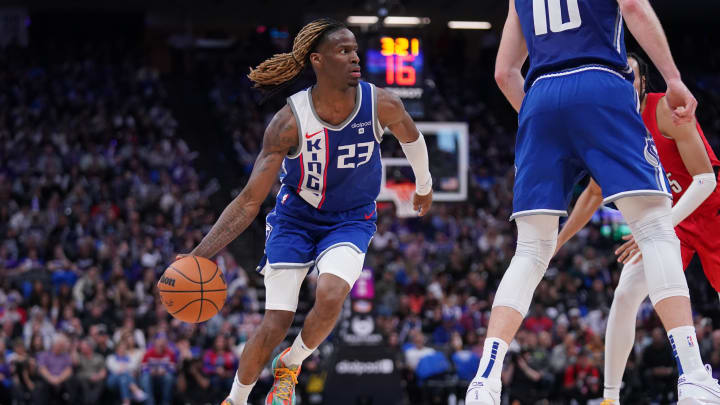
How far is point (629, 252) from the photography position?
4.68m

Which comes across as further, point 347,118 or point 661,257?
point 347,118

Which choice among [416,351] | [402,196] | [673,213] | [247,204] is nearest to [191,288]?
[247,204]

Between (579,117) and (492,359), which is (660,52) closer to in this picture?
(579,117)

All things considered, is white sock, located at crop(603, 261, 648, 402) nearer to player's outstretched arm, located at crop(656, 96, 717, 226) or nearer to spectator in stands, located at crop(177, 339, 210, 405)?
player's outstretched arm, located at crop(656, 96, 717, 226)

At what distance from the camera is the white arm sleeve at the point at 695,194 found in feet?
14.8

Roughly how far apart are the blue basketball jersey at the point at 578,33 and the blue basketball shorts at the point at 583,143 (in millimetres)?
53

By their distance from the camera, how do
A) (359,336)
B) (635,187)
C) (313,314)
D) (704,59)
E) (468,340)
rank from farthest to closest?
1. (704,59)
2. (468,340)
3. (359,336)
4. (313,314)
5. (635,187)

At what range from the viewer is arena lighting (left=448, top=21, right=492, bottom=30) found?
25578 millimetres

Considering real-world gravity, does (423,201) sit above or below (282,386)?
above

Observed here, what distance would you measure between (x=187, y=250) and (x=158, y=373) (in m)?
3.17

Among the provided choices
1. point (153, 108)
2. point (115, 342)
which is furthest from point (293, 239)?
point (153, 108)

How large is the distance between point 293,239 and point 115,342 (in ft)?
28.3

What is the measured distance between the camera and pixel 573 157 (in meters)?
3.75

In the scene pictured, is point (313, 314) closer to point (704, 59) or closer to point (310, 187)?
point (310, 187)
